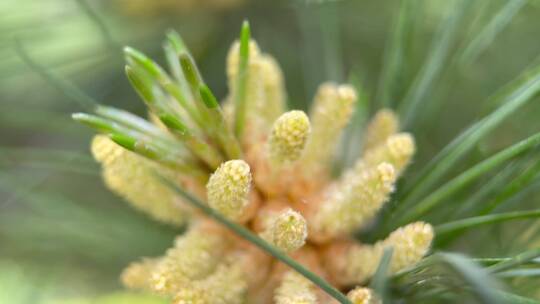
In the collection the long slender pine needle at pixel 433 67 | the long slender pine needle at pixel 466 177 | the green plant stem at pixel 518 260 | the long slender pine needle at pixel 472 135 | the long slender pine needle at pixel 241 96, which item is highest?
the long slender pine needle at pixel 433 67

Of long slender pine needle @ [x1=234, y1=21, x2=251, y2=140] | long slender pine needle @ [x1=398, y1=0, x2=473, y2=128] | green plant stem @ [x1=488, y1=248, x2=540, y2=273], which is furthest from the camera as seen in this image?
long slender pine needle @ [x1=398, y1=0, x2=473, y2=128]

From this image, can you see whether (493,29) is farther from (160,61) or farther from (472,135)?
(160,61)

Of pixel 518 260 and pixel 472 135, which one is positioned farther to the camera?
pixel 472 135

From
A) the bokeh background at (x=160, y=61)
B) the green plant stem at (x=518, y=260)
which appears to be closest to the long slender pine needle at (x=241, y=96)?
the bokeh background at (x=160, y=61)

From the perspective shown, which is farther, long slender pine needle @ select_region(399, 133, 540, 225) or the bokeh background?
the bokeh background

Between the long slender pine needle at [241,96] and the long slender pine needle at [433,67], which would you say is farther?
the long slender pine needle at [433,67]

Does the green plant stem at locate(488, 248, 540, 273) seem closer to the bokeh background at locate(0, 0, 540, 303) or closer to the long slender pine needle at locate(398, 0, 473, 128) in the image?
the bokeh background at locate(0, 0, 540, 303)

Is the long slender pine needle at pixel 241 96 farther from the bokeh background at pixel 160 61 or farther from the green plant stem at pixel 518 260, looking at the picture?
the green plant stem at pixel 518 260

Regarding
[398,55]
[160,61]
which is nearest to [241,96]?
[398,55]

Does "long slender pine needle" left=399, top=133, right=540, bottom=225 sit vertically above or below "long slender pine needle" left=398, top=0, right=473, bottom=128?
below

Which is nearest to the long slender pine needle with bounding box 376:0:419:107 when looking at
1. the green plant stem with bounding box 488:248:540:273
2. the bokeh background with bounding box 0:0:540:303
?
the bokeh background with bounding box 0:0:540:303
